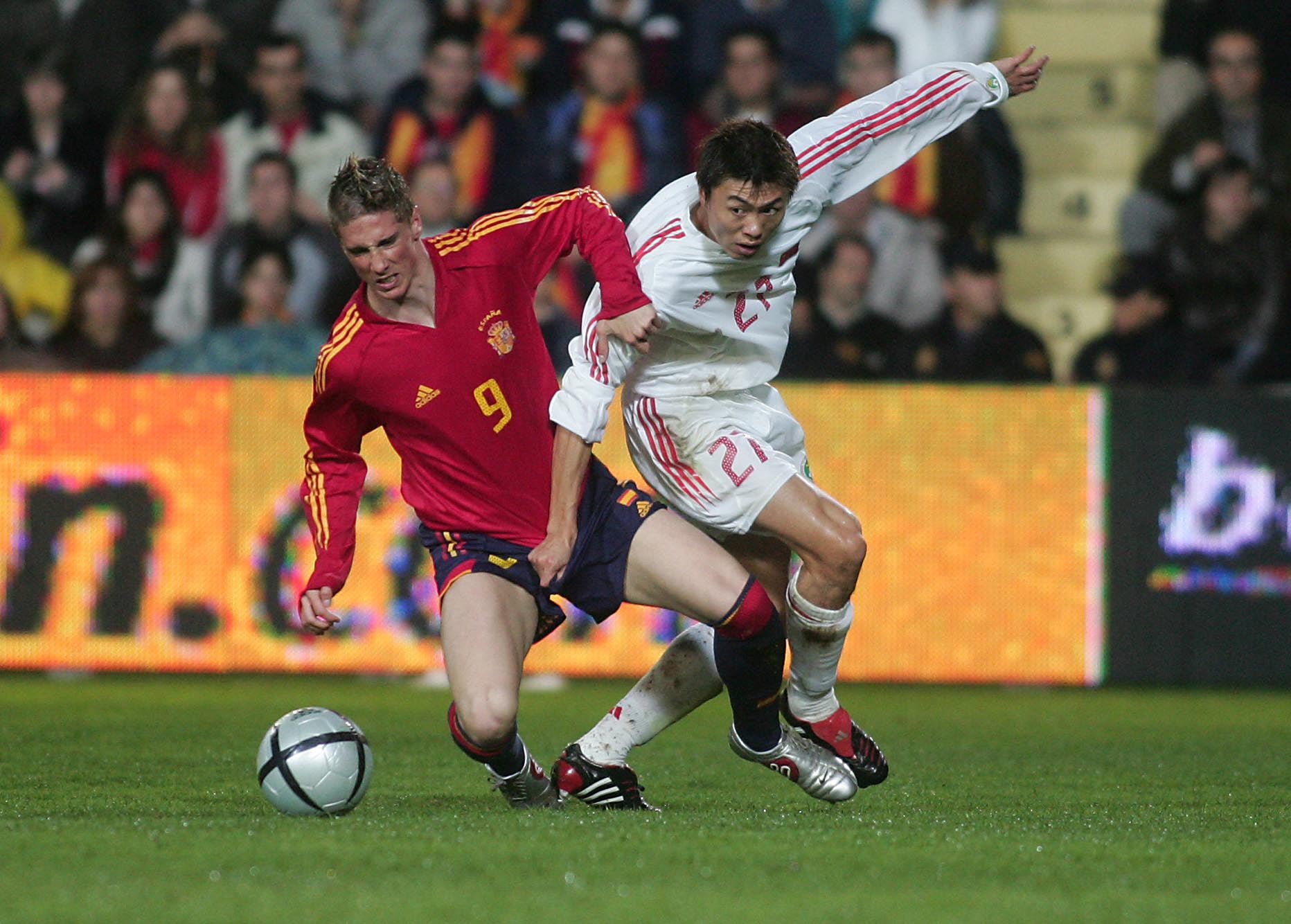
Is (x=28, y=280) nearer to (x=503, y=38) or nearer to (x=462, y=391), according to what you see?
(x=503, y=38)

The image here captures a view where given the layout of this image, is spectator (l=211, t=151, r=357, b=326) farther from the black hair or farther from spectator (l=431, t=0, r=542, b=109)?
the black hair

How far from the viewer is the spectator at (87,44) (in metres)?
11.3

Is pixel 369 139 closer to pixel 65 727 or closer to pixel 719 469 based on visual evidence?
pixel 65 727

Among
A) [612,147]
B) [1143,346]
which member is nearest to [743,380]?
[1143,346]

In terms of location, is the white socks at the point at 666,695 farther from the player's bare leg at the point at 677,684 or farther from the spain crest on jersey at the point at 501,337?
the spain crest on jersey at the point at 501,337

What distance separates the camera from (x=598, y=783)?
16.9 ft

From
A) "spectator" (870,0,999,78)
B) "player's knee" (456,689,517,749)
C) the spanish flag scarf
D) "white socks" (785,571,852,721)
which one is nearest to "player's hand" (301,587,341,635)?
"player's knee" (456,689,517,749)

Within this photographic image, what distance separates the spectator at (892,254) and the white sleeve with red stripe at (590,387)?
5.39m

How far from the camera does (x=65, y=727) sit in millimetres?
7316

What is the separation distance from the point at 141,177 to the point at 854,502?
4461mm

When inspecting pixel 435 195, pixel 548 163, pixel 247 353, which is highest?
pixel 548 163

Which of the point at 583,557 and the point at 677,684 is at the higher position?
the point at 583,557

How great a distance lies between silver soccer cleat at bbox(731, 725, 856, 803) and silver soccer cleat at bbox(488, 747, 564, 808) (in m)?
0.52

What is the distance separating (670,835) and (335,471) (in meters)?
1.48
